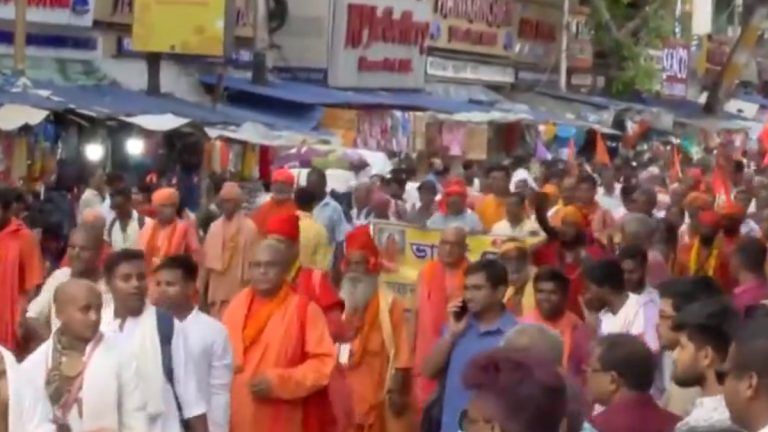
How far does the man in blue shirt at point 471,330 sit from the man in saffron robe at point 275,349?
0.49 metres

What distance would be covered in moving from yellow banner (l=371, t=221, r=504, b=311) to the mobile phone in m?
3.62

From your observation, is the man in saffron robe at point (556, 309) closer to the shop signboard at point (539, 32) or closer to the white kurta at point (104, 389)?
the white kurta at point (104, 389)

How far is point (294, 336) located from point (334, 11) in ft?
67.5

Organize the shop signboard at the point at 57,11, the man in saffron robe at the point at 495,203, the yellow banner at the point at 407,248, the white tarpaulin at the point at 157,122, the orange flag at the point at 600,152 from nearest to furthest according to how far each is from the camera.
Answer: the yellow banner at the point at 407,248 < the man in saffron robe at the point at 495,203 < the white tarpaulin at the point at 157,122 < the shop signboard at the point at 57,11 < the orange flag at the point at 600,152

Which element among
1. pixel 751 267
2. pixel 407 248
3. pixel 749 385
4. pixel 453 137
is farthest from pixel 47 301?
pixel 453 137

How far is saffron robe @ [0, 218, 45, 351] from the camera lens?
447 inches

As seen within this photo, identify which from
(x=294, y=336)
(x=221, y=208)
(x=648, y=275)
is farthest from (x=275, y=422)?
(x=221, y=208)

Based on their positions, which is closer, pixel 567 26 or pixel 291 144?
pixel 291 144

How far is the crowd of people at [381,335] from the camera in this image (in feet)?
19.0

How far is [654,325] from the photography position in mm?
9102

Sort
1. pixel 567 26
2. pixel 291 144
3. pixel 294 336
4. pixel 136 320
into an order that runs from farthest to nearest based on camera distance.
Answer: pixel 567 26, pixel 291 144, pixel 294 336, pixel 136 320

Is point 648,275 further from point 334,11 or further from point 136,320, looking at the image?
point 334,11

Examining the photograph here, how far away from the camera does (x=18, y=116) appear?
17844 mm

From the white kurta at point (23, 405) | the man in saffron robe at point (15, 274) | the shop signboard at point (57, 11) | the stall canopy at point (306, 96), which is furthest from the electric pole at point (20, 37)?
the white kurta at point (23, 405)
